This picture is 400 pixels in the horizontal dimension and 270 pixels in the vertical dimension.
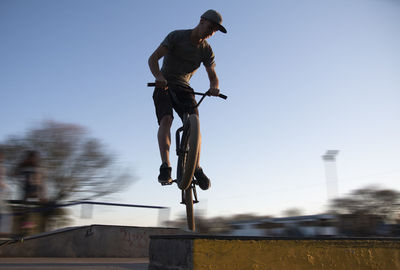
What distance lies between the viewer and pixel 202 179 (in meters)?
3.87

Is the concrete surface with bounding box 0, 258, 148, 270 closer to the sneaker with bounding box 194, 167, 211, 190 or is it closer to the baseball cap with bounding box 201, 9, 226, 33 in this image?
the sneaker with bounding box 194, 167, 211, 190

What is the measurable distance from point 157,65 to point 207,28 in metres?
0.70

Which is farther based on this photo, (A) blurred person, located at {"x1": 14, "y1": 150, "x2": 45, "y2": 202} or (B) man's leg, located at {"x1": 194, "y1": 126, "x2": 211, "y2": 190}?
(A) blurred person, located at {"x1": 14, "y1": 150, "x2": 45, "y2": 202}

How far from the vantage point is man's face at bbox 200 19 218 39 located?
142 inches

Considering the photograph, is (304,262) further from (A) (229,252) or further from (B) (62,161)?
(B) (62,161)

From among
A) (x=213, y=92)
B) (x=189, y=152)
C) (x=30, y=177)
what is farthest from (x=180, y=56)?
(x=30, y=177)

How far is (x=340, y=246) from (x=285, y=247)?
53 cm

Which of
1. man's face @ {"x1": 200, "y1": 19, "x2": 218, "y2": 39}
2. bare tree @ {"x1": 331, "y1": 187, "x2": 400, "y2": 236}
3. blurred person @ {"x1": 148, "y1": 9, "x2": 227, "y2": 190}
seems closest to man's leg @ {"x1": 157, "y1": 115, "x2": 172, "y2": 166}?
blurred person @ {"x1": 148, "y1": 9, "x2": 227, "y2": 190}

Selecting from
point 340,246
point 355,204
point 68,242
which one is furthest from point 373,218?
Answer: point 340,246

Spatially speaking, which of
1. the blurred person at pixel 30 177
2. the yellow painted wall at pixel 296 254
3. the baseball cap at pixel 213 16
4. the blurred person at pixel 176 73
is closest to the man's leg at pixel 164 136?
the blurred person at pixel 176 73

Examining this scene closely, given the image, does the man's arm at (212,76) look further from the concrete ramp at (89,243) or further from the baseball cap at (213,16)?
the concrete ramp at (89,243)

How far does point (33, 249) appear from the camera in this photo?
6.91m

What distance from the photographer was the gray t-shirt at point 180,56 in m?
3.84

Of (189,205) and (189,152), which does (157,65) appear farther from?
(189,205)
